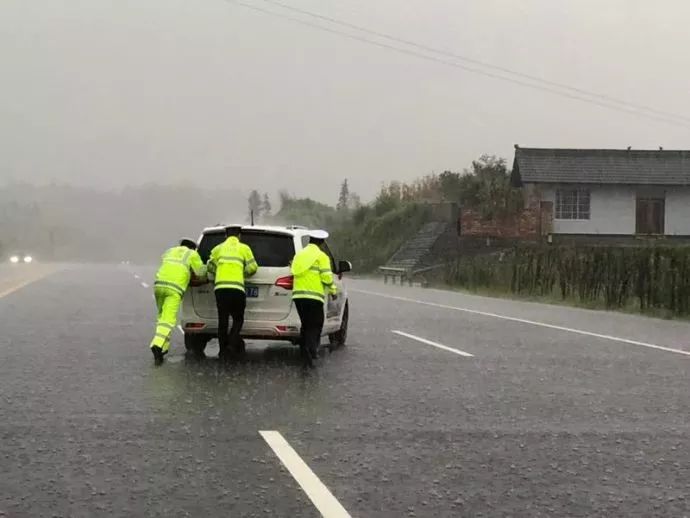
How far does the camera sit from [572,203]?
1767 inches

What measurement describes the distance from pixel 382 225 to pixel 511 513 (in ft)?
168

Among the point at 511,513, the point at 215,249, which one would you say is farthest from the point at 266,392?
the point at 511,513

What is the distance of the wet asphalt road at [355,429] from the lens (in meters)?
4.69

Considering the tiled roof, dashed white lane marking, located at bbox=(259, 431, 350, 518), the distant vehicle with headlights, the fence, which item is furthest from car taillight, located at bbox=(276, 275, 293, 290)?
Answer: the distant vehicle with headlights

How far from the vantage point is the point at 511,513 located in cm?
444

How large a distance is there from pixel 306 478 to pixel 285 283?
5.43 m

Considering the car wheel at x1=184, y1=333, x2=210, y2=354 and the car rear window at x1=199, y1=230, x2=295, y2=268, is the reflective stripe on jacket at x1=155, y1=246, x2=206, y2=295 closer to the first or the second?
the car rear window at x1=199, y1=230, x2=295, y2=268

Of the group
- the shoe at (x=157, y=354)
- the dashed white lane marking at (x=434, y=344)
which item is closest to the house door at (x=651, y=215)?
the dashed white lane marking at (x=434, y=344)

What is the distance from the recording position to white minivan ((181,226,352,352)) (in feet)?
33.9

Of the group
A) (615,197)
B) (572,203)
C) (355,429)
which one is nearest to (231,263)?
(355,429)

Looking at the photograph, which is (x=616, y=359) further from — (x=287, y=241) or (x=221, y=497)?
(x=221, y=497)

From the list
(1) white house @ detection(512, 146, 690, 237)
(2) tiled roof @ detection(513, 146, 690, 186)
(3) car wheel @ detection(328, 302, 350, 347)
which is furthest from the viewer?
(2) tiled roof @ detection(513, 146, 690, 186)

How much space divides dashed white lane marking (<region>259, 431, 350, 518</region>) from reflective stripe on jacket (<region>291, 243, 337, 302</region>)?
3.45 m

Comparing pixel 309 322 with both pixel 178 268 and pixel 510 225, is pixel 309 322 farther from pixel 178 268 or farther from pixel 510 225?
pixel 510 225
